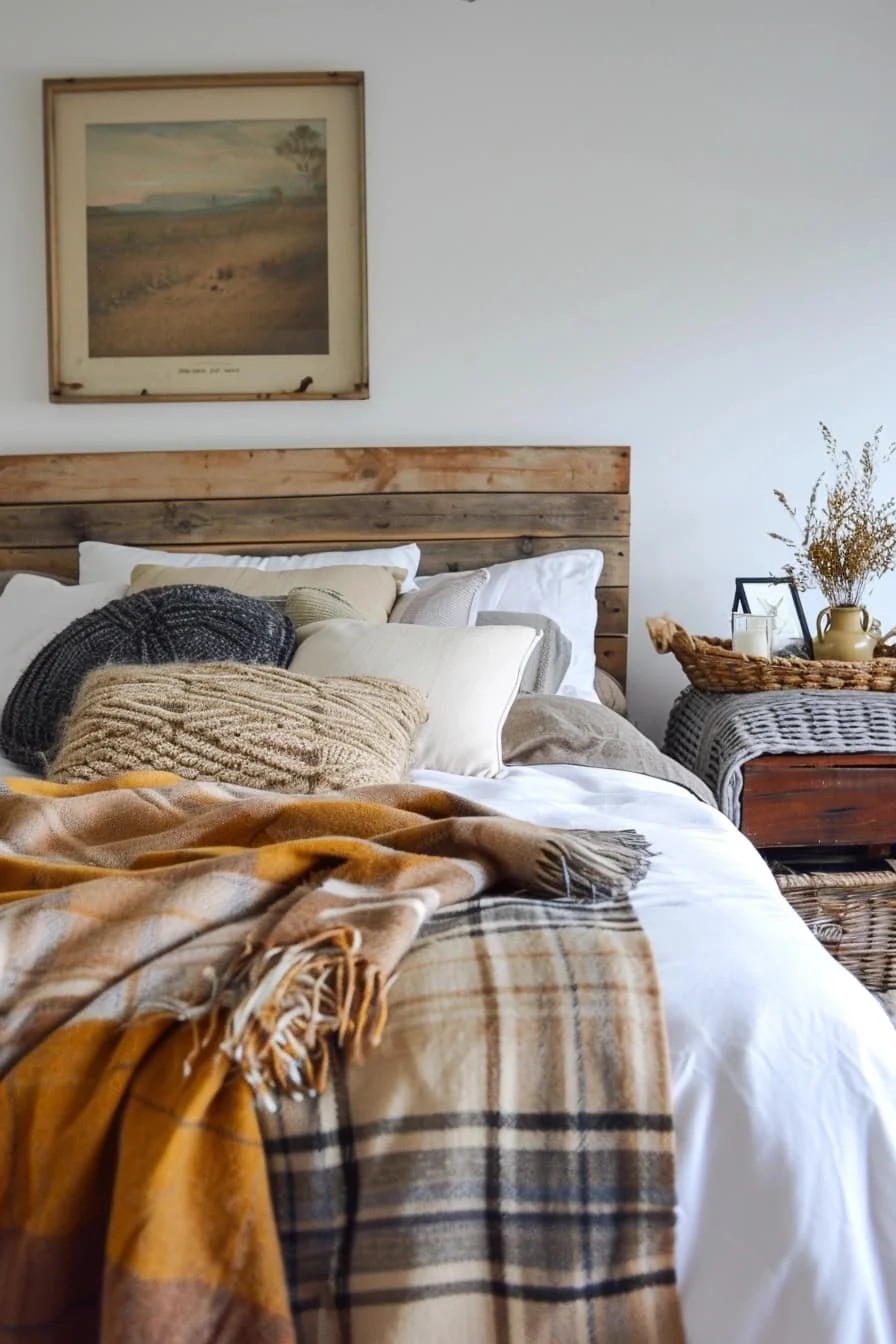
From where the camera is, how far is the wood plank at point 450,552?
116 inches

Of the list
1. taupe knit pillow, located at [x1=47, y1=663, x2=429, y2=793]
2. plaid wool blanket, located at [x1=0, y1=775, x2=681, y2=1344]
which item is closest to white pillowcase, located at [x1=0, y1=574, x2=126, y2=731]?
taupe knit pillow, located at [x1=47, y1=663, x2=429, y2=793]

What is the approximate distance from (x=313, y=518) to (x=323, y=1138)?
85.7 inches

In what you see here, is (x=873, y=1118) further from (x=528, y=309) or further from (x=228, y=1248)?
(x=528, y=309)

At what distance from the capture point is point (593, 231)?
9.75 feet

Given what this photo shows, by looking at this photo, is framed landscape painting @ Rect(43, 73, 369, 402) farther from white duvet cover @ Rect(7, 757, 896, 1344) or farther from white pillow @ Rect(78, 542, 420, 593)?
white duvet cover @ Rect(7, 757, 896, 1344)

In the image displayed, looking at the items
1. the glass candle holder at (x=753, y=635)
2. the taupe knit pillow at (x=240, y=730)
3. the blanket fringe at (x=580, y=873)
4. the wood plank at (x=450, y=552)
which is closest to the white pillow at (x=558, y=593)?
the wood plank at (x=450, y=552)

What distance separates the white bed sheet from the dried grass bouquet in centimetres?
173

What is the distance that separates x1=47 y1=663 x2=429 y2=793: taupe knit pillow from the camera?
1538 mm

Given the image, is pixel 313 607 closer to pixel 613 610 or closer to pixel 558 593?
pixel 558 593

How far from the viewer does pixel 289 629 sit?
2.07 meters

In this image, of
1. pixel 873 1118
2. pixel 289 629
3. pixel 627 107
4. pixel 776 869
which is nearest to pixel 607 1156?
pixel 873 1118

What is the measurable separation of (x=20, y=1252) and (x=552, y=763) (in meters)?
1.22

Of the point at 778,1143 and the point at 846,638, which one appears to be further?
the point at 846,638

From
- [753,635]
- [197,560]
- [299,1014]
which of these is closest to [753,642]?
[753,635]
